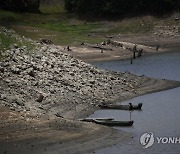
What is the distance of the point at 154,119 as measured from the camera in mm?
33625

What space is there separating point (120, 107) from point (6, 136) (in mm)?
11376

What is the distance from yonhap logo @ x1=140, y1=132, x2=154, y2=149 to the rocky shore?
3.84 ft

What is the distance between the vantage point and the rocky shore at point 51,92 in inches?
1141

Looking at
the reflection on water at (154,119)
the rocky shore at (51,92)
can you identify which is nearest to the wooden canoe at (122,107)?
the reflection on water at (154,119)

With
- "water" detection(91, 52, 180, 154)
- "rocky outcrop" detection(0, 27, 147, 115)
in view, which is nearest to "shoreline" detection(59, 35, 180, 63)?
"water" detection(91, 52, 180, 154)

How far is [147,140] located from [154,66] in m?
32.3

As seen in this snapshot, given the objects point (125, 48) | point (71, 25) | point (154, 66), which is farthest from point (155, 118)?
point (71, 25)

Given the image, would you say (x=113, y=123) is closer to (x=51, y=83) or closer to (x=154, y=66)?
(x=51, y=83)

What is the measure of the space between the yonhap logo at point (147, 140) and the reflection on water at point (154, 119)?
0.24 meters

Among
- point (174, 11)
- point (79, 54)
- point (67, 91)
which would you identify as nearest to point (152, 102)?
point (67, 91)

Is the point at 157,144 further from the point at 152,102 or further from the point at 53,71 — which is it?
the point at 53,71

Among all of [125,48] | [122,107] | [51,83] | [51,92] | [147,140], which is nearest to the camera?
[147,140]

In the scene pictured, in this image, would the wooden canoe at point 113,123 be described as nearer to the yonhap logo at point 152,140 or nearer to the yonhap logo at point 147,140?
the yonhap logo at point 147,140

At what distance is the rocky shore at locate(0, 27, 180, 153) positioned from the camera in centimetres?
2899
